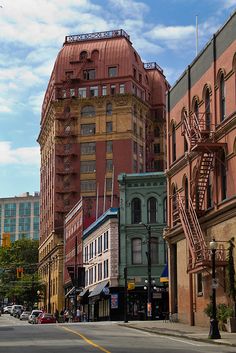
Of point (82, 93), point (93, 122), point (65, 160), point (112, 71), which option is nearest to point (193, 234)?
point (93, 122)

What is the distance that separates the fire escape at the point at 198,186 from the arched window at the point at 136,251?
86.6ft

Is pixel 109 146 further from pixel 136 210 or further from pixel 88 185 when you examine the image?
pixel 136 210

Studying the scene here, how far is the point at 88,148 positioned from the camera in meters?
112

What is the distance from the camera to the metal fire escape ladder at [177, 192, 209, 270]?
36.6 m

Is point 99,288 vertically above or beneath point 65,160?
beneath

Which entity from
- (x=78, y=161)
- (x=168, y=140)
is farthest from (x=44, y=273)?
(x=168, y=140)

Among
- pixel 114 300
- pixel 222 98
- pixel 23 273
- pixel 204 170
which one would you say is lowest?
pixel 114 300

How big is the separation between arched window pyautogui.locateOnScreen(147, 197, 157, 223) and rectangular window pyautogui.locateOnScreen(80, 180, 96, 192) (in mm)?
42656

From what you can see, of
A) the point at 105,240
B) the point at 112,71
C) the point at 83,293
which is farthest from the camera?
the point at 112,71

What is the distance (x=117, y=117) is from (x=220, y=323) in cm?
7931

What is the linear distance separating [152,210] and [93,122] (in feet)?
155

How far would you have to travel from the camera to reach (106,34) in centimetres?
11975

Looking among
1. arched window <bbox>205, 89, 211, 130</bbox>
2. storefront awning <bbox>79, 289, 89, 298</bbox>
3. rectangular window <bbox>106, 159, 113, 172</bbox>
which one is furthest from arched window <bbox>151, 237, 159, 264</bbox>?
rectangular window <bbox>106, 159, 113, 172</bbox>

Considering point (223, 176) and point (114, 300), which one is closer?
point (223, 176)
